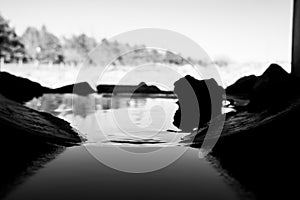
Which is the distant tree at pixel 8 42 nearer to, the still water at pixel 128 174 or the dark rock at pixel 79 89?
the dark rock at pixel 79 89

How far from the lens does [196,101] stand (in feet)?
40.3

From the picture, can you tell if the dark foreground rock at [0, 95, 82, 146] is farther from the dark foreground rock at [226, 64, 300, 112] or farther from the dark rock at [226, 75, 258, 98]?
the dark rock at [226, 75, 258, 98]

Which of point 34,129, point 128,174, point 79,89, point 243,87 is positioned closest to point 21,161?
point 128,174

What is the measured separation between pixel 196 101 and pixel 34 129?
23.6ft

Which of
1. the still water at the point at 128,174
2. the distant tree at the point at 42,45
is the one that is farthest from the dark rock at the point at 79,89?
the distant tree at the point at 42,45

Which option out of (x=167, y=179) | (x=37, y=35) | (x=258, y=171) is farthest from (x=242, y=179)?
(x=37, y=35)

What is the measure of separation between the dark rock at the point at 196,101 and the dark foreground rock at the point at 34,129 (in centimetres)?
350

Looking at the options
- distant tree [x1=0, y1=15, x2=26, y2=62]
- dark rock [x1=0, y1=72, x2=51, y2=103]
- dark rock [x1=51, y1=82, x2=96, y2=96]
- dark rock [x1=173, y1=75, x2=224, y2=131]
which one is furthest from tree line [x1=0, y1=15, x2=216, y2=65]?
dark rock [x1=173, y1=75, x2=224, y2=131]

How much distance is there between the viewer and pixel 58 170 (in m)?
4.36

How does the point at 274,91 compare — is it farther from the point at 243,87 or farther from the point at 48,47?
the point at 48,47

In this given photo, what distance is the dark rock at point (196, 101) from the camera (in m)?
10.2

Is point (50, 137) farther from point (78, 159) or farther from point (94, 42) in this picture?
point (94, 42)

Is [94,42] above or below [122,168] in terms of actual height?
above

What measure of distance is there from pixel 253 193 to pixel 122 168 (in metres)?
1.95
